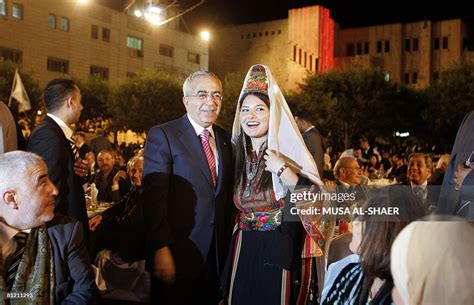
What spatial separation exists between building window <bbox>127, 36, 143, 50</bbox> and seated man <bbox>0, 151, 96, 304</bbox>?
137 feet

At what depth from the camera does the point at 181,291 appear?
3197 millimetres

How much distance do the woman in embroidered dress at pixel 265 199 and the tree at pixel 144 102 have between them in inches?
1195

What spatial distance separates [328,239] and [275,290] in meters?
0.42

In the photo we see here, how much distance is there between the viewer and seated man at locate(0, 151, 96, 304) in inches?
98.0

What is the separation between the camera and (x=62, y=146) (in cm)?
375

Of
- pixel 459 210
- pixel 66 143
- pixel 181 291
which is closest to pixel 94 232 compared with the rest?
pixel 66 143

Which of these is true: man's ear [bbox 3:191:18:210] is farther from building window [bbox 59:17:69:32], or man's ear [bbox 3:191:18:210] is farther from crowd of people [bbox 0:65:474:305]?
building window [bbox 59:17:69:32]

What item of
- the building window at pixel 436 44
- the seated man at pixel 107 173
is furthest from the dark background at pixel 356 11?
the seated man at pixel 107 173

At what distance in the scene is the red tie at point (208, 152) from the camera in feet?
10.7

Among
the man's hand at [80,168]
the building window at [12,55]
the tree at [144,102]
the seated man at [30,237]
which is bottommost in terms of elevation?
the seated man at [30,237]

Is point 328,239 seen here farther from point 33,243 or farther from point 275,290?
point 33,243

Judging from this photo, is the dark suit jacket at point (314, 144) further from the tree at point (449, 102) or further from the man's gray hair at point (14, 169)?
the tree at point (449, 102)

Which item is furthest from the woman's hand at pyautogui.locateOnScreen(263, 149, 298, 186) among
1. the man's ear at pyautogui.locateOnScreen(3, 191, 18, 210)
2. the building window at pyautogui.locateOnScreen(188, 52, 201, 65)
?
the building window at pyautogui.locateOnScreen(188, 52, 201, 65)

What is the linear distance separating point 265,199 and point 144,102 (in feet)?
102
